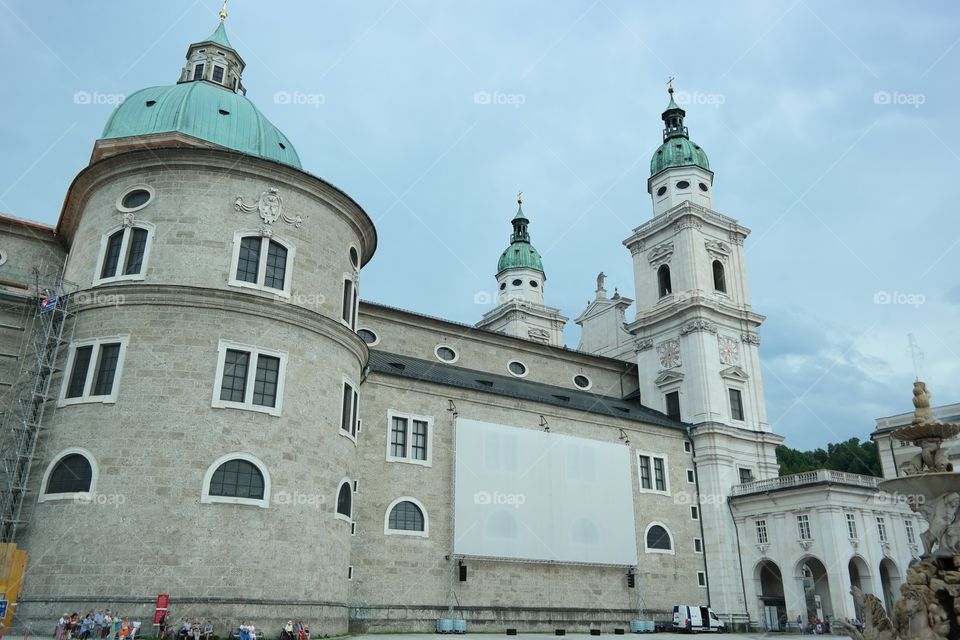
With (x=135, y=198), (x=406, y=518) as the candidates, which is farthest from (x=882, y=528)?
(x=135, y=198)

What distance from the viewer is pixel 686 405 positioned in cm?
4175

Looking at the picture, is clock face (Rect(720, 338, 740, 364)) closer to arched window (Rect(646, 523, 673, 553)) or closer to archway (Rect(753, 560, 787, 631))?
arched window (Rect(646, 523, 673, 553))

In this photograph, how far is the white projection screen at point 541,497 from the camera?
30188 millimetres

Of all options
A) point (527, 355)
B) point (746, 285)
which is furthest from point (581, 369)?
point (746, 285)

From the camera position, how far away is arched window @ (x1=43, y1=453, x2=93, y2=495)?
19.8 meters

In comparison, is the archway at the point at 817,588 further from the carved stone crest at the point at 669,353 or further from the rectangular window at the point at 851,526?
the carved stone crest at the point at 669,353

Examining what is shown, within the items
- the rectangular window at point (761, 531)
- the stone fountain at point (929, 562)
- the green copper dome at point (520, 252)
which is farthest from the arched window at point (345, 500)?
the green copper dome at point (520, 252)

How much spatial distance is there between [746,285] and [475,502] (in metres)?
25.5

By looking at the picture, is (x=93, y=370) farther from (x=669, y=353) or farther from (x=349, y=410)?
(x=669, y=353)

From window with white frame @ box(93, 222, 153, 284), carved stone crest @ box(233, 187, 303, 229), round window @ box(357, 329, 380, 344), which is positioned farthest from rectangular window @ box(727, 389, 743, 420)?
window with white frame @ box(93, 222, 153, 284)

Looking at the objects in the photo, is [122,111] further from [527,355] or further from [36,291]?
[527,355]

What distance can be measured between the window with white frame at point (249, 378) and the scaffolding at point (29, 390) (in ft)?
16.3

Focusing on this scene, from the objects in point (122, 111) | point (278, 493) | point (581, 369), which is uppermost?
point (122, 111)

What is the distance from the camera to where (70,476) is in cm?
2002
